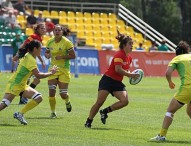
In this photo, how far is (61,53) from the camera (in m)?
18.8

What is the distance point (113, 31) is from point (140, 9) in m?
6.91

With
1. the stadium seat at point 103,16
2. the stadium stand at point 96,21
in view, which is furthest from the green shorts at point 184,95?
the stadium seat at point 103,16

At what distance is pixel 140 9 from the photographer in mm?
54938

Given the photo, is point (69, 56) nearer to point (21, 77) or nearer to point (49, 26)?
point (21, 77)

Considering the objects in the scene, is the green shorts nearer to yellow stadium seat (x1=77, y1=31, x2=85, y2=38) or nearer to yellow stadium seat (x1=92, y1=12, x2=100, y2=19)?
yellow stadium seat (x1=77, y1=31, x2=85, y2=38)

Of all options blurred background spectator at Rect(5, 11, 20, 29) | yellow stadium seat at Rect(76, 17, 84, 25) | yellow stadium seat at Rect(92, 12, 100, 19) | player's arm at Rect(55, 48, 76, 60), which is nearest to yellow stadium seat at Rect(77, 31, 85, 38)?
yellow stadium seat at Rect(76, 17, 84, 25)

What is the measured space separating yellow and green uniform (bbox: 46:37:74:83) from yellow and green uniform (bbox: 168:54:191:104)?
503cm

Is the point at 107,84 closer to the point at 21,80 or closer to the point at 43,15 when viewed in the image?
the point at 21,80

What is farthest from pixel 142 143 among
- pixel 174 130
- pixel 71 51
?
pixel 71 51

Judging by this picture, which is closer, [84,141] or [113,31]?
[84,141]

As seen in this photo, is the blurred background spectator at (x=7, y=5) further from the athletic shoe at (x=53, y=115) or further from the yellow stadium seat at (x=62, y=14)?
the athletic shoe at (x=53, y=115)

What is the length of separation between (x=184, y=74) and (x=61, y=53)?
527 centimetres

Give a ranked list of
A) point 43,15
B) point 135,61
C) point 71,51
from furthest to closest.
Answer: point 43,15 < point 135,61 < point 71,51

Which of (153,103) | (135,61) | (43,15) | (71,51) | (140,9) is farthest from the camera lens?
(140,9)
